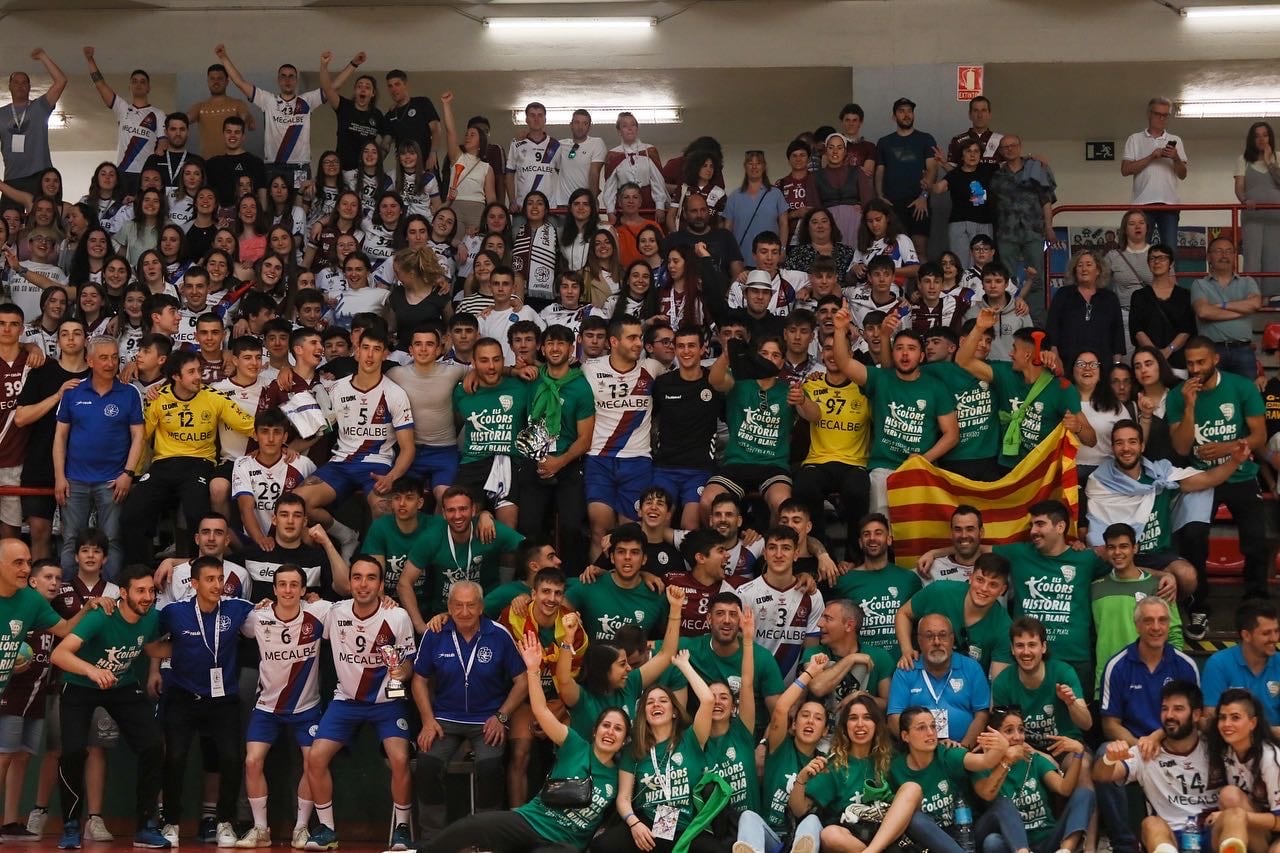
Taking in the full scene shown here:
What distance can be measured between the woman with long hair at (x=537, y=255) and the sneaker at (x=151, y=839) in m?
5.30

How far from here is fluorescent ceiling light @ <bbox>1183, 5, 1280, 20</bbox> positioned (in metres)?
16.5

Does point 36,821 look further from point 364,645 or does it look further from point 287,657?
point 364,645

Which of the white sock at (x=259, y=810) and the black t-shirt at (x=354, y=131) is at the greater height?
the black t-shirt at (x=354, y=131)

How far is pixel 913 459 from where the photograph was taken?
10672 millimetres

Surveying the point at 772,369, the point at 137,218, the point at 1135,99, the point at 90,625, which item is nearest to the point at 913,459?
the point at 772,369

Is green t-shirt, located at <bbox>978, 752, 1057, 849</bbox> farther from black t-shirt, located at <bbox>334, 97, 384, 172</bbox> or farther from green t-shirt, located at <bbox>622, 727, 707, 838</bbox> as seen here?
black t-shirt, located at <bbox>334, 97, 384, 172</bbox>

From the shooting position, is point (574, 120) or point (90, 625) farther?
point (574, 120)

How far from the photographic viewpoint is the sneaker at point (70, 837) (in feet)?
30.8

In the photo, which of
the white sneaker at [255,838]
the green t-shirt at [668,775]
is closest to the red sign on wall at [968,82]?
the green t-shirt at [668,775]

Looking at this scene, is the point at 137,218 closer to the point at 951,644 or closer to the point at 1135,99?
the point at 951,644

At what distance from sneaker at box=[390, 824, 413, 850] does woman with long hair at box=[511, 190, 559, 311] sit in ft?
16.4

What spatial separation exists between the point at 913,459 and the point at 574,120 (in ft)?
19.2

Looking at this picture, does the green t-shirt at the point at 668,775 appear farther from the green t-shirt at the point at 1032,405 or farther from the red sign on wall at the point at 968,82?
the red sign on wall at the point at 968,82

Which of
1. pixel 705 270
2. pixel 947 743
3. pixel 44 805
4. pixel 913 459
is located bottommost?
pixel 44 805
